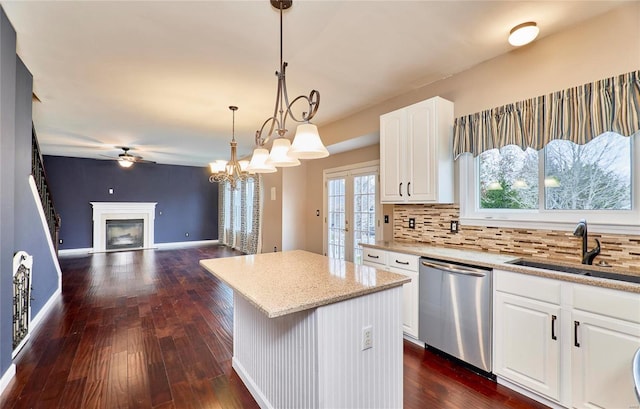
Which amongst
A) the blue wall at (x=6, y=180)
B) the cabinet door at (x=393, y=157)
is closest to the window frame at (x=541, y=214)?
the cabinet door at (x=393, y=157)

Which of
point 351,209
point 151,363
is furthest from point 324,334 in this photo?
point 351,209

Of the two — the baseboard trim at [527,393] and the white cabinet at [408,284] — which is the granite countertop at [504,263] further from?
the baseboard trim at [527,393]

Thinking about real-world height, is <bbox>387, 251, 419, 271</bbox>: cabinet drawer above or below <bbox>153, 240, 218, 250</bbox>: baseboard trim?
above

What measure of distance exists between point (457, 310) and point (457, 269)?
33 centimetres

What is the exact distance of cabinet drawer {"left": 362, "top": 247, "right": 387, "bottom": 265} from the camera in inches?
117

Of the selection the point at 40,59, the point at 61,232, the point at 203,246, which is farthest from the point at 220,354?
the point at 61,232

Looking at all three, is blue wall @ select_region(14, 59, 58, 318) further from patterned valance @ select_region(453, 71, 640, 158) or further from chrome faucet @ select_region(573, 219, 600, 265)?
chrome faucet @ select_region(573, 219, 600, 265)

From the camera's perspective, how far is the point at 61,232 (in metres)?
7.66

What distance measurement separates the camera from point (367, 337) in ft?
5.16

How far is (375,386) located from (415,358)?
1092 mm

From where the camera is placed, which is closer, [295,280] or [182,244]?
[295,280]

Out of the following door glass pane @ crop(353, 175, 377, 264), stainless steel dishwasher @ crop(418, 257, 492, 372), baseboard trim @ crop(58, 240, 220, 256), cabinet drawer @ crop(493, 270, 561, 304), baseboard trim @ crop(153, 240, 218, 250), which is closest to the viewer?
cabinet drawer @ crop(493, 270, 561, 304)

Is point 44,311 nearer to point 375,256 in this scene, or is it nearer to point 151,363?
point 151,363

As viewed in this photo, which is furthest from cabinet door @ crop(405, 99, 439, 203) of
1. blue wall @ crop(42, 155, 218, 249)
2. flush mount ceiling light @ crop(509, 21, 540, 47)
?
blue wall @ crop(42, 155, 218, 249)
